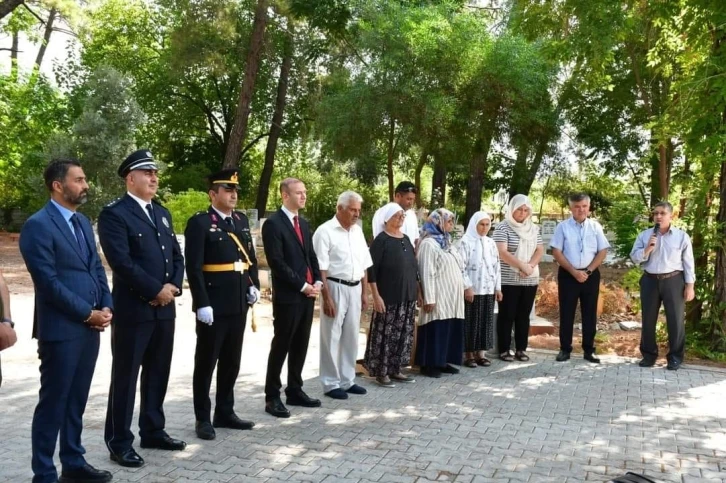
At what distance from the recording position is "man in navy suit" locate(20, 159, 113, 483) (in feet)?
13.4

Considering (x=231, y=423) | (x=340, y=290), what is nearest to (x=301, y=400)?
(x=231, y=423)

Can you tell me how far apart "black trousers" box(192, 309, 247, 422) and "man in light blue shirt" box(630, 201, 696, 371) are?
5002mm

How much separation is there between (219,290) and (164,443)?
1.11 metres

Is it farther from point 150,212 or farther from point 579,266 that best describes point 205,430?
point 579,266

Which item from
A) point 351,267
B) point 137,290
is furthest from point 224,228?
point 351,267

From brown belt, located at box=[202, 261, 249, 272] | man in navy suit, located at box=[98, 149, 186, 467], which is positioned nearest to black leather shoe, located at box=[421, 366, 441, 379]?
brown belt, located at box=[202, 261, 249, 272]

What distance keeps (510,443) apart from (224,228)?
2.62 meters

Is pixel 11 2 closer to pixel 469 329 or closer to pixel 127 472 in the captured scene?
pixel 469 329

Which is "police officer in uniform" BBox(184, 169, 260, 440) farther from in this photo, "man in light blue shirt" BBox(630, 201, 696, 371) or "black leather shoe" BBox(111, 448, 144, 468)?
"man in light blue shirt" BBox(630, 201, 696, 371)

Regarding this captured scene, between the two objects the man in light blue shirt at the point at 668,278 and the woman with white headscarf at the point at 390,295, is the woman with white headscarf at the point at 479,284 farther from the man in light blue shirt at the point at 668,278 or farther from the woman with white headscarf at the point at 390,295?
the man in light blue shirt at the point at 668,278

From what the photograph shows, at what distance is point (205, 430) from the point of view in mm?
5246

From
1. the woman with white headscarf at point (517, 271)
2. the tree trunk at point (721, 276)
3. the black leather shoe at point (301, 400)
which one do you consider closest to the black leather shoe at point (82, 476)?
the black leather shoe at point (301, 400)

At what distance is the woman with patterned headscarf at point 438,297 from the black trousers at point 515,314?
90cm

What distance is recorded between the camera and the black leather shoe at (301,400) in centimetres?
627
